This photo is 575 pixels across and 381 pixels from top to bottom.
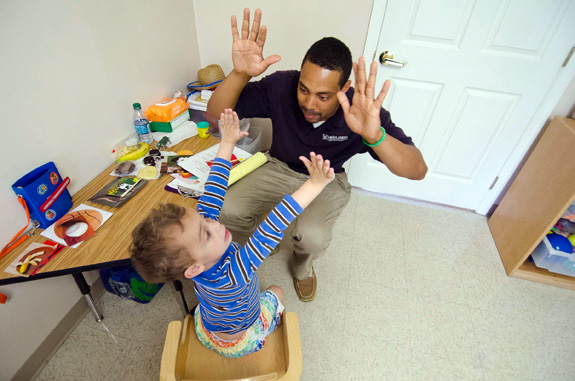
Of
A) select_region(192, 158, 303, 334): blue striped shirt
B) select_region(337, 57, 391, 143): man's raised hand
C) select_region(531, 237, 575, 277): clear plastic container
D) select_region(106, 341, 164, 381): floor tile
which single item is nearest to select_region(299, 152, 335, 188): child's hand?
select_region(192, 158, 303, 334): blue striped shirt

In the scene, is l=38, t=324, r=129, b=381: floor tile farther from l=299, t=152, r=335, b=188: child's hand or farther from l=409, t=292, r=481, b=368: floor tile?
l=409, t=292, r=481, b=368: floor tile

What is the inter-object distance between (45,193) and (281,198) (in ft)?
3.24

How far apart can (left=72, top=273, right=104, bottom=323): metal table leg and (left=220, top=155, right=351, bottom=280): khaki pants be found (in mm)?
655

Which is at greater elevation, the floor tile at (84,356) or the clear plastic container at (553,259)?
the clear plastic container at (553,259)

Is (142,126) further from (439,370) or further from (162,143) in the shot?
(439,370)

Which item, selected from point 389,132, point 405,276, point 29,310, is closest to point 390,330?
point 405,276

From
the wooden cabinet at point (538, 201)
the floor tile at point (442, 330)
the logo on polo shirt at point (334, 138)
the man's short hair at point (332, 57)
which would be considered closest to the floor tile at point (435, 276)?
the floor tile at point (442, 330)

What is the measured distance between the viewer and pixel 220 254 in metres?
0.85

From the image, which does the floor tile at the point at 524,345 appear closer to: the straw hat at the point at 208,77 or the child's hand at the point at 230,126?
the child's hand at the point at 230,126

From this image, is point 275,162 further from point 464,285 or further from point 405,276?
point 464,285

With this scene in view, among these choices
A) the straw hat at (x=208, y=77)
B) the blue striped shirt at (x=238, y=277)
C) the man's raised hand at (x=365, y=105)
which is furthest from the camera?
the straw hat at (x=208, y=77)

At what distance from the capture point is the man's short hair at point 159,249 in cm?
74

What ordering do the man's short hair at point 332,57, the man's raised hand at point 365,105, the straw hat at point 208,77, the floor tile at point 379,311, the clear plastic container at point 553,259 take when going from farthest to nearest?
the straw hat at point 208,77 → the clear plastic container at point 553,259 → the floor tile at point 379,311 → the man's short hair at point 332,57 → the man's raised hand at point 365,105

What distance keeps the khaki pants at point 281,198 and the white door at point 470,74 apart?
832 mm
